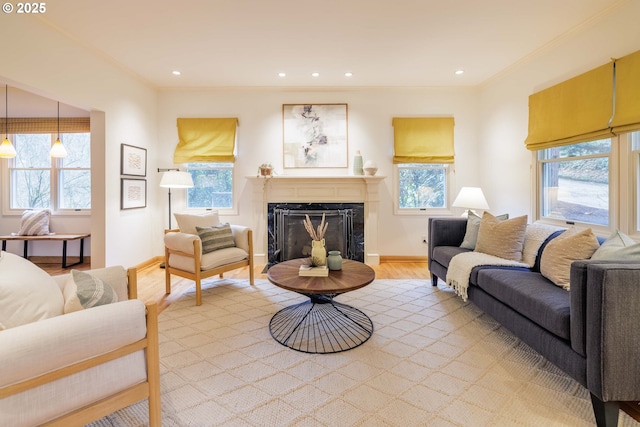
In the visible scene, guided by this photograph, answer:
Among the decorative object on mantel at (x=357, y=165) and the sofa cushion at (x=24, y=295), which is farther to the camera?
the decorative object on mantel at (x=357, y=165)

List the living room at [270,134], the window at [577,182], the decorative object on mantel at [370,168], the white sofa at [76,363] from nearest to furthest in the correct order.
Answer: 1. the white sofa at [76,363]
2. the window at [577,182]
3. the living room at [270,134]
4. the decorative object on mantel at [370,168]

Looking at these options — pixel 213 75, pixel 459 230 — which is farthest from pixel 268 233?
pixel 459 230

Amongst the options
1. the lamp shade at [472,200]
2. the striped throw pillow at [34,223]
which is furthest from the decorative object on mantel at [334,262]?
the striped throw pillow at [34,223]

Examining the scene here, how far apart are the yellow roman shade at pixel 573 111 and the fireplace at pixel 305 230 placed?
244 centimetres

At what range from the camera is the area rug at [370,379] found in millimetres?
1527

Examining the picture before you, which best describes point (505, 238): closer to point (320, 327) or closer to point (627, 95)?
point (627, 95)

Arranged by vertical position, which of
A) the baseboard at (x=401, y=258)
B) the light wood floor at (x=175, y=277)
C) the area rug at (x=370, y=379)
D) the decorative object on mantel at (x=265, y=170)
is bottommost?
the area rug at (x=370, y=379)

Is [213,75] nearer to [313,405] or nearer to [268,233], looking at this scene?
[268,233]

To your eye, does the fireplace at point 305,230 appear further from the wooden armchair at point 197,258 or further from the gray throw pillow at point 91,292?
the gray throw pillow at point 91,292

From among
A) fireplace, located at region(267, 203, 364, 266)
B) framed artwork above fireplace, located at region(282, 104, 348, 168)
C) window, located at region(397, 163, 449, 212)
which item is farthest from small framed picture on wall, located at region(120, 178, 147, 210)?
window, located at region(397, 163, 449, 212)

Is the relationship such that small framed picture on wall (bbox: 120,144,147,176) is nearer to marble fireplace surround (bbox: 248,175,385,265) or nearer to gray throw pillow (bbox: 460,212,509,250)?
marble fireplace surround (bbox: 248,175,385,265)

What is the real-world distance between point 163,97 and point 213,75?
1172 millimetres

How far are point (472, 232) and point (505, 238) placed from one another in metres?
0.54

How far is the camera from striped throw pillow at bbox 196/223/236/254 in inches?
133
